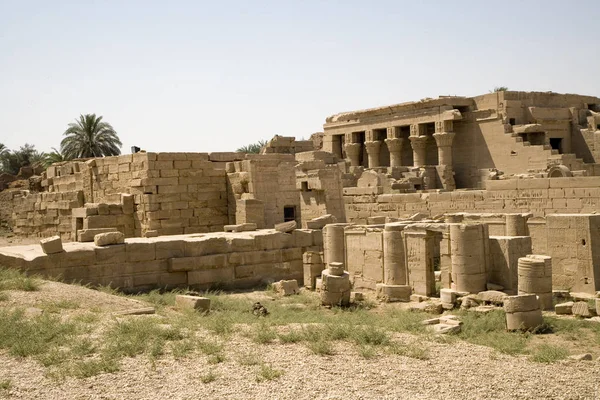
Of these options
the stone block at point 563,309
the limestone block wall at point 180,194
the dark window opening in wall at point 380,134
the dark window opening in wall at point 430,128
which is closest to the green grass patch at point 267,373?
the stone block at point 563,309

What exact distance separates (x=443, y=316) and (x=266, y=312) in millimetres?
2967

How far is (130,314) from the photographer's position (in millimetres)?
10461

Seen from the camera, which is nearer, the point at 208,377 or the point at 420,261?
the point at 208,377

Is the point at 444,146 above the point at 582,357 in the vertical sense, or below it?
above

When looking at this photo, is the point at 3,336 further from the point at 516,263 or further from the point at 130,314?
the point at 516,263

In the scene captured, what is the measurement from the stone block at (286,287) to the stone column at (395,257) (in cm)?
190

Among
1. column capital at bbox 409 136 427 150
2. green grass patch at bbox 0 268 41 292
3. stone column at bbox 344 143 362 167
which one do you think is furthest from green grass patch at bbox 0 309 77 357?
stone column at bbox 344 143 362 167

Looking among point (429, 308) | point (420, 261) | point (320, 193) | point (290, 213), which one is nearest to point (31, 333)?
point (429, 308)

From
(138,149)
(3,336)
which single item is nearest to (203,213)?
(138,149)

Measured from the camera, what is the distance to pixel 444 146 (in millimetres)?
30062

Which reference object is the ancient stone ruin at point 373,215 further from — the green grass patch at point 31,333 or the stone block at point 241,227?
the green grass patch at point 31,333

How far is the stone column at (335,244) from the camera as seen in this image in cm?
1544

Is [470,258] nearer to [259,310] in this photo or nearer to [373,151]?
[259,310]

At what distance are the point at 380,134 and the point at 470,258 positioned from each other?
72.1ft
